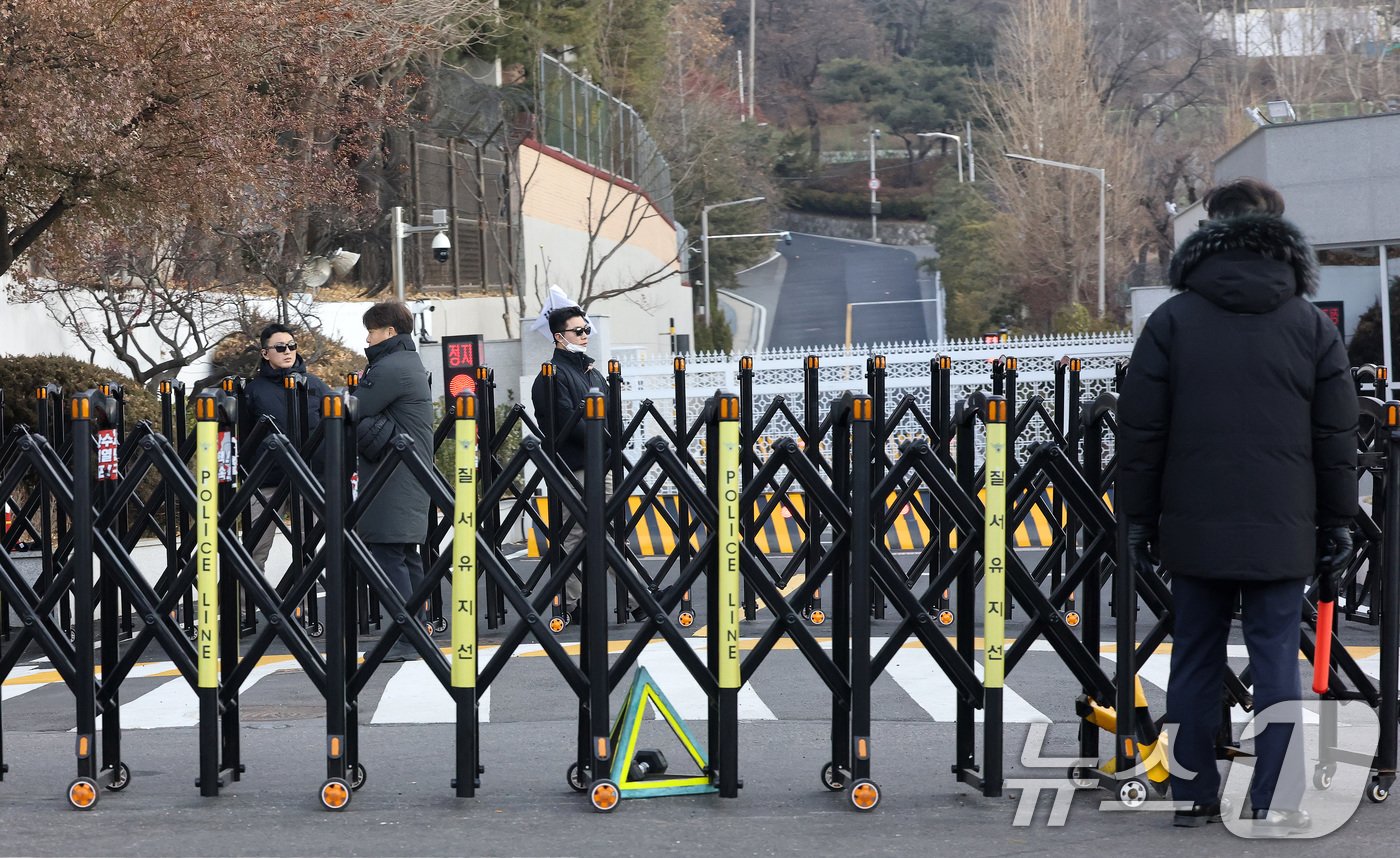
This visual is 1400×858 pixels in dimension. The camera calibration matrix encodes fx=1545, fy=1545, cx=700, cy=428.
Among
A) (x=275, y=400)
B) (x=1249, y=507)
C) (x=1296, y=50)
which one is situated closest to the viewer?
(x=1249, y=507)

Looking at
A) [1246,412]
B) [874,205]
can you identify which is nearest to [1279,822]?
[1246,412]

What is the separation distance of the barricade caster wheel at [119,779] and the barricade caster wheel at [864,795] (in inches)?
106

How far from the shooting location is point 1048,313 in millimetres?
56156

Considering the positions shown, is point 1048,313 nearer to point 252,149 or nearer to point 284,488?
point 252,149

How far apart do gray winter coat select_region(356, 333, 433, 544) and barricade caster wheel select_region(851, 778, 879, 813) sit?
144 inches

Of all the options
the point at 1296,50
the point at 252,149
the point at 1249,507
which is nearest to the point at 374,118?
the point at 252,149

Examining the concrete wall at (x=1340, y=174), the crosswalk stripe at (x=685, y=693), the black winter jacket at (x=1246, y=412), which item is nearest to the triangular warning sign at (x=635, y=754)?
the crosswalk stripe at (x=685, y=693)

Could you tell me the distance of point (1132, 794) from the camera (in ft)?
17.5

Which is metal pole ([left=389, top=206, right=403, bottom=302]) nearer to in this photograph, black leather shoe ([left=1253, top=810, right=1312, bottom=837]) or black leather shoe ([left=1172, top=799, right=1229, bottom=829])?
black leather shoe ([left=1172, top=799, right=1229, bottom=829])

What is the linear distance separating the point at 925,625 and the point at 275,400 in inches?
222

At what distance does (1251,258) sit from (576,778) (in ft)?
9.69

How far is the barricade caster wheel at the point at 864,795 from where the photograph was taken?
5346 millimetres

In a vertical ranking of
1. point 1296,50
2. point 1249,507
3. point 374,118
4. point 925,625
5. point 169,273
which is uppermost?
point 1296,50

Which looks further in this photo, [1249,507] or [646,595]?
[646,595]
